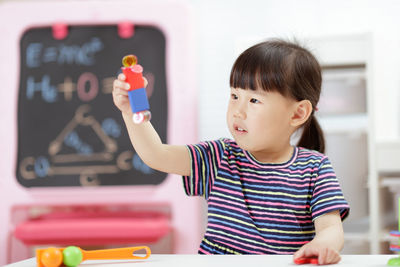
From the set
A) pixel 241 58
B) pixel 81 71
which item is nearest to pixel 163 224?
pixel 81 71

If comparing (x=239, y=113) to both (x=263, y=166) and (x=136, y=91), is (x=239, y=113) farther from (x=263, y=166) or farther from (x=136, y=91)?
(x=136, y=91)

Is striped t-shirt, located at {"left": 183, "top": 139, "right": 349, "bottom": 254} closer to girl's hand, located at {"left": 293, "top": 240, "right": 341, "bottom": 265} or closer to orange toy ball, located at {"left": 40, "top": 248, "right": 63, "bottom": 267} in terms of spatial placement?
girl's hand, located at {"left": 293, "top": 240, "right": 341, "bottom": 265}

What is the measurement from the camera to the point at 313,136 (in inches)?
41.2

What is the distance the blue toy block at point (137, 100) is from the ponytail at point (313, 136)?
0.50m

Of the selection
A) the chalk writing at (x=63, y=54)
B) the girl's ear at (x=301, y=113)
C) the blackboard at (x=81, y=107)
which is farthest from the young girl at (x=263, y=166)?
the chalk writing at (x=63, y=54)

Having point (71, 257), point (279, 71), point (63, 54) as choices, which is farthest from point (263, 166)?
point (63, 54)

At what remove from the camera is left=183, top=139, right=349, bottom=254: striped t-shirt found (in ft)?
2.71

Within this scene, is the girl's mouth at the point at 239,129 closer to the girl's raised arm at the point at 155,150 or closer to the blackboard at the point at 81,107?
the girl's raised arm at the point at 155,150

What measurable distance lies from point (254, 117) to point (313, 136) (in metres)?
0.25

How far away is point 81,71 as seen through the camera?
2.08 metres

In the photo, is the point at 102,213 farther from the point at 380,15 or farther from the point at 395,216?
the point at 380,15

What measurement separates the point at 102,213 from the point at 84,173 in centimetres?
18

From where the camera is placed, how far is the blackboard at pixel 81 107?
2.02 m

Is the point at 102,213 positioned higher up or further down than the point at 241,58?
further down
